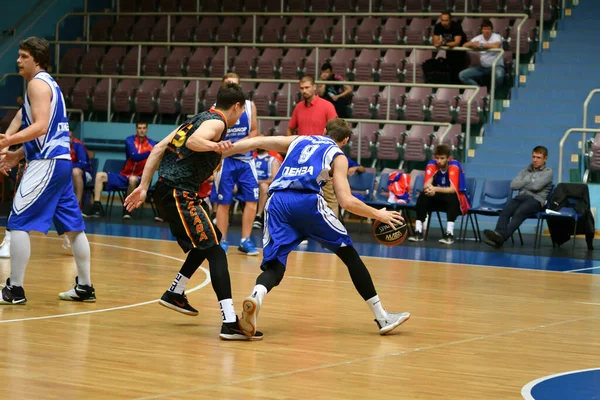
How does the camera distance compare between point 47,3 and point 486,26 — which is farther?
point 47,3

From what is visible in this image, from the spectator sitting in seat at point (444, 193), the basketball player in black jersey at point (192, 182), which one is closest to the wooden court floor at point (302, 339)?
the basketball player in black jersey at point (192, 182)

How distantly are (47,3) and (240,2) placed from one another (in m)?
4.27

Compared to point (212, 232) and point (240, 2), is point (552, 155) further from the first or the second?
point (212, 232)

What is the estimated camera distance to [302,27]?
19.0 m

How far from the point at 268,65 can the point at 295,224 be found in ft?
39.9

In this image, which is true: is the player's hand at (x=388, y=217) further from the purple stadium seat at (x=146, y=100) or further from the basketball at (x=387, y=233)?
the purple stadium seat at (x=146, y=100)

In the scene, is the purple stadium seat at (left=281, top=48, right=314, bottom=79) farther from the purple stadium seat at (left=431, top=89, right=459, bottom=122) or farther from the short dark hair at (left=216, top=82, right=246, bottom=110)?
the short dark hair at (left=216, top=82, right=246, bottom=110)

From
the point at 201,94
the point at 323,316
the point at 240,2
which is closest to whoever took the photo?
the point at 323,316

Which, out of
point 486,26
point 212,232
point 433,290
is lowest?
point 433,290

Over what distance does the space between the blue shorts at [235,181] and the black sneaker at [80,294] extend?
3.37 metres

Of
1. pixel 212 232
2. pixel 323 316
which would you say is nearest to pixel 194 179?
pixel 212 232

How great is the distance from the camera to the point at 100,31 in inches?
815

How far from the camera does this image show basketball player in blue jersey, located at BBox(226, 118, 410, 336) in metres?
6.11

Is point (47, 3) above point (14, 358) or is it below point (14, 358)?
above
